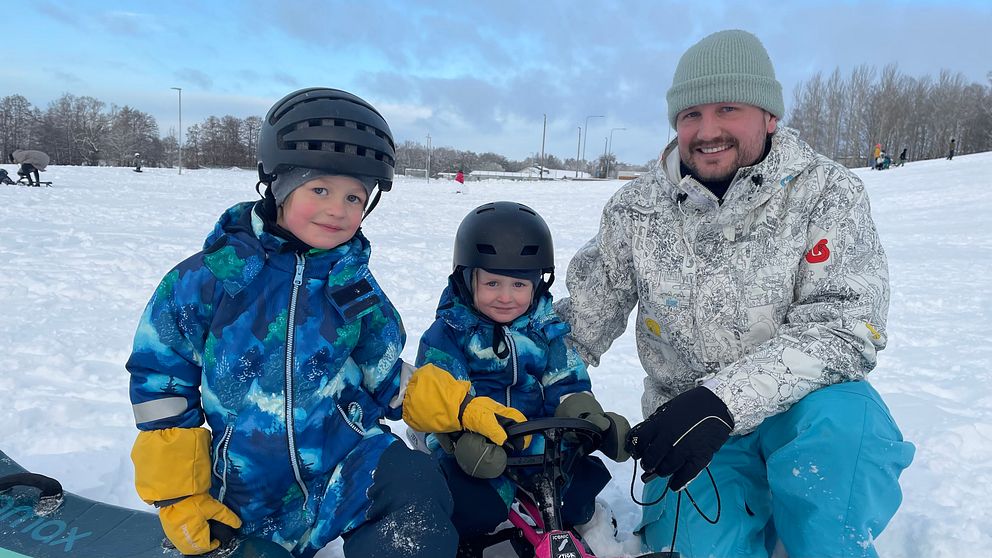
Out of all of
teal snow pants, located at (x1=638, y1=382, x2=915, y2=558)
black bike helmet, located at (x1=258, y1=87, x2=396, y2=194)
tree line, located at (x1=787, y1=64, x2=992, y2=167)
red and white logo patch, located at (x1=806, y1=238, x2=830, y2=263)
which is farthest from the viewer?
tree line, located at (x1=787, y1=64, x2=992, y2=167)

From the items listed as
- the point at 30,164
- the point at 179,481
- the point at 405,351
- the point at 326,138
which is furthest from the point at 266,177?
the point at 30,164

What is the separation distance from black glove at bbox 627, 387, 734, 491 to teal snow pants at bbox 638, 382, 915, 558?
271 mm

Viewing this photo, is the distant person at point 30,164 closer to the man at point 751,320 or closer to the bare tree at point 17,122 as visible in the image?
the man at point 751,320

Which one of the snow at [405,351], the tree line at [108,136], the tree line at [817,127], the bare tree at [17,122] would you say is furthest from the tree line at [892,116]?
the bare tree at [17,122]

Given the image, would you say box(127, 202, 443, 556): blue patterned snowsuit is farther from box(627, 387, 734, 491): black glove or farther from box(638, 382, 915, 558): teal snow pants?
box(638, 382, 915, 558): teal snow pants

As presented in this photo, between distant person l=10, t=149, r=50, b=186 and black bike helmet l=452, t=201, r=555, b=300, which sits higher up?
distant person l=10, t=149, r=50, b=186

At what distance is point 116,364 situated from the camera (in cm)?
414

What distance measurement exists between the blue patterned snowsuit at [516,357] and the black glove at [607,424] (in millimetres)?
260

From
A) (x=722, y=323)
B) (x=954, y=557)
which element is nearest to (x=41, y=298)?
(x=722, y=323)

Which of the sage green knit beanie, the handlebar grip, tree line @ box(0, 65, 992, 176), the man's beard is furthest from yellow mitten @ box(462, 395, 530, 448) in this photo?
tree line @ box(0, 65, 992, 176)

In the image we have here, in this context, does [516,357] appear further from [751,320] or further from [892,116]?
[892,116]

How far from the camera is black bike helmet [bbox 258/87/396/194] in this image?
2.23m

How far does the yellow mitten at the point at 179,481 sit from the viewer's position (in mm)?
1915

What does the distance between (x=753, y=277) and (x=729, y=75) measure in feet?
2.70
